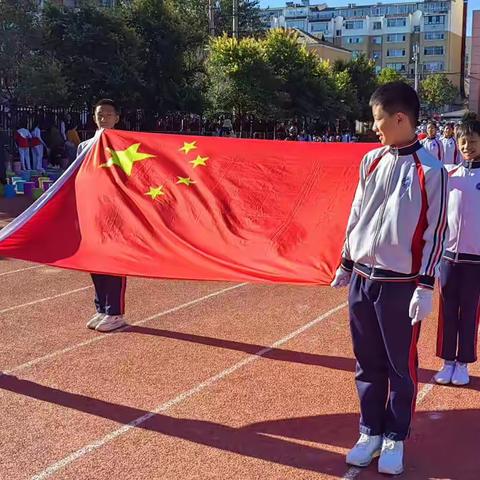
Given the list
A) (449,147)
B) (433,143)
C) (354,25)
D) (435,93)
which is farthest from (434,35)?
(449,147)

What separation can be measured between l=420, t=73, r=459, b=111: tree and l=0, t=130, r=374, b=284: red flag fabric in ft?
284

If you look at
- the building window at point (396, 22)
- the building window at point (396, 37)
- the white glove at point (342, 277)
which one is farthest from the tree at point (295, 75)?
the building window at point (396, 22)

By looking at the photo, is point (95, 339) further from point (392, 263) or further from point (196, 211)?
point (392, 263)

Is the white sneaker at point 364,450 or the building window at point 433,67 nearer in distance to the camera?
the white sneaker at point 364,450

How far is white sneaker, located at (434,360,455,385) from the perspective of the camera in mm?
4961

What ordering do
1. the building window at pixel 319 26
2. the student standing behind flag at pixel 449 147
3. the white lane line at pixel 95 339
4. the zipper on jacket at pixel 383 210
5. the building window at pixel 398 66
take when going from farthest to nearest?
the building window at pixel 319 26 < the building window at pixel 398 66 < the student standing behind flag at pixel 449 147 < the white lane line at pixel 95 339 < the zipper on jacket at pixel 383 210

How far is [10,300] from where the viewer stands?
738cm

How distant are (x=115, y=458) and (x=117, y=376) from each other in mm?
1280

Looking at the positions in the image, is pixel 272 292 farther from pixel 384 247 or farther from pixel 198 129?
pixel 198 129

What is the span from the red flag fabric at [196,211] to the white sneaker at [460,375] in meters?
1.36

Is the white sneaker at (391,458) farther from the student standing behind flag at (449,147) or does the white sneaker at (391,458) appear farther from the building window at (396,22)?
the building window at (396,22)

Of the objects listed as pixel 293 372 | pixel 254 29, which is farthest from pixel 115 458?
pixel 254 29

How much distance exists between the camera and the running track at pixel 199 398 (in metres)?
3.79

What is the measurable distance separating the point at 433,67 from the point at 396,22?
36.0ft
